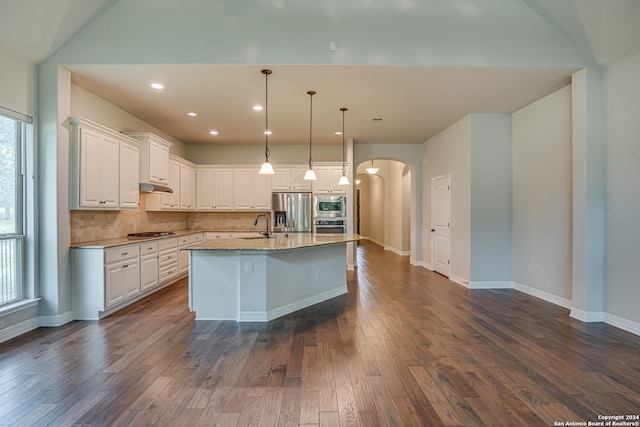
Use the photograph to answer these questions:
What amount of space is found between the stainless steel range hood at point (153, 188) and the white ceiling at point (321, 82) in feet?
3.99

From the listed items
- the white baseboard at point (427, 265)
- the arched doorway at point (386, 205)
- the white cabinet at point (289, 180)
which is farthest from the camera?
the arched doorway at point (386, 205)

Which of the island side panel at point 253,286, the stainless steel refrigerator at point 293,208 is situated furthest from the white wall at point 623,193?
the stainless steel refrigerator at point 293,208

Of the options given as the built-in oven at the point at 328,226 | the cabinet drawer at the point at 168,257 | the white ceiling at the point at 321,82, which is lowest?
the cabinet drawer at the point at 168,257

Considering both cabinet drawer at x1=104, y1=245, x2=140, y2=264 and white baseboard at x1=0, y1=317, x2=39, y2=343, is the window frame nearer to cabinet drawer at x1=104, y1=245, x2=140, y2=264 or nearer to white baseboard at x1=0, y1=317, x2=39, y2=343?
white baseboard at x1=0, y1=317, x2=39, y2=343

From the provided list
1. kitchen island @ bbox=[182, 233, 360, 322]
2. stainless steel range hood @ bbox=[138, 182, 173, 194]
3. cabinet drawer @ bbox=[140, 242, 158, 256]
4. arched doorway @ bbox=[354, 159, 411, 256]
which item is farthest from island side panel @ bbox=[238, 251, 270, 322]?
arched doorway @ bbox=[354, 159, 411, 256]

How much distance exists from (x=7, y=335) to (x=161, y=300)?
166 cm

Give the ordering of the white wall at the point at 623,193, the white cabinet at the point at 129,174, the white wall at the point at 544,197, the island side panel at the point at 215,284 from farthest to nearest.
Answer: the white cabinet at the point at 129,174 < the white wall at the point at 544,197 < the island side panel at the point at 215,284 < the white wall at the point at 623,193

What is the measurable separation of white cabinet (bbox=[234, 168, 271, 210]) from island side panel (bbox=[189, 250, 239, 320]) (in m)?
3.47

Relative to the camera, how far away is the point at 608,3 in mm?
3098

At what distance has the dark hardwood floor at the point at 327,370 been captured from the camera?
6.53ft

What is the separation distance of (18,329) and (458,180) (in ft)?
21.2

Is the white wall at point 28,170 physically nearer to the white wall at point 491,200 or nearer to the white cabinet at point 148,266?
the white cabinet at point 148,266

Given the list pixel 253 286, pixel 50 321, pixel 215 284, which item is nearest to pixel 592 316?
pixel 253 286

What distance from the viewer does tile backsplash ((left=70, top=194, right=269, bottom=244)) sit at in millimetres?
4188
